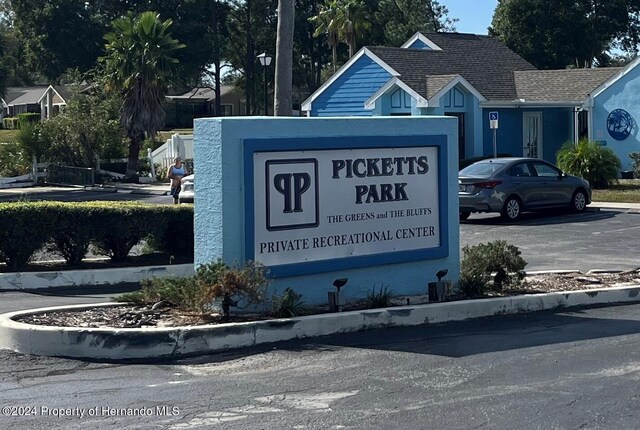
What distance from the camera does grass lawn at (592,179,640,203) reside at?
2794 centimetres

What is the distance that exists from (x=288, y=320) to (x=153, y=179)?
3352cm

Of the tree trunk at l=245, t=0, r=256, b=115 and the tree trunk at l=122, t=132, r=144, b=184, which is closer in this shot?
the tree trunk at l=122, t=132, r=144, b=184

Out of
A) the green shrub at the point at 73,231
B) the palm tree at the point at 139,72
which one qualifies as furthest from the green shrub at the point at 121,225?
the palm tree at the point at 139,72

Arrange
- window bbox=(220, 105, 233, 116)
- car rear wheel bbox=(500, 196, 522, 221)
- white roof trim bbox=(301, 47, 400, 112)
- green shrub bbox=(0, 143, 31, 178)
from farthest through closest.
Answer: window bbox=(220, 105, 233, 116) → green shrub bbox=(0, 143, 31, 178) → white roof trim bbox=(301, 47, 400, 112) → car rear wheel bbox=(500, 196, 522, 221)

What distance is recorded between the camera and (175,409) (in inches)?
293

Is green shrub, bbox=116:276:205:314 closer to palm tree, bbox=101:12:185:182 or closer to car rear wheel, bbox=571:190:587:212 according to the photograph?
car rear wheel, bbox=571:190:587:212

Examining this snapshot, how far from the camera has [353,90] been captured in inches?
1480

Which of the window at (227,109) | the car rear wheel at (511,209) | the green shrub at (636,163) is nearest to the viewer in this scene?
the car rear wheel at (511,209)

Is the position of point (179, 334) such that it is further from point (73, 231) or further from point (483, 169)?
point (483, 169)

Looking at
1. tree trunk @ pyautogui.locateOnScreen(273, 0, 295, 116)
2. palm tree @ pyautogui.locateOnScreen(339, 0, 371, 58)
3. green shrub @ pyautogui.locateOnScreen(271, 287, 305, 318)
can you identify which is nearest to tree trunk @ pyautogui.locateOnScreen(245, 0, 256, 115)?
palm tree @ pyautogui.locateOnScreen(339, 0, 371, 58)

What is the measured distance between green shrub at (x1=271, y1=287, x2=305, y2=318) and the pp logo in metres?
0.83

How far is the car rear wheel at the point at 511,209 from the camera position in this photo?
23.9 m

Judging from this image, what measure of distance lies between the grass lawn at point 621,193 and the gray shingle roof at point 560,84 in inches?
170

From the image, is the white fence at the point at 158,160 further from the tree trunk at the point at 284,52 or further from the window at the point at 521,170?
the tree trunk at the point at 284,52
